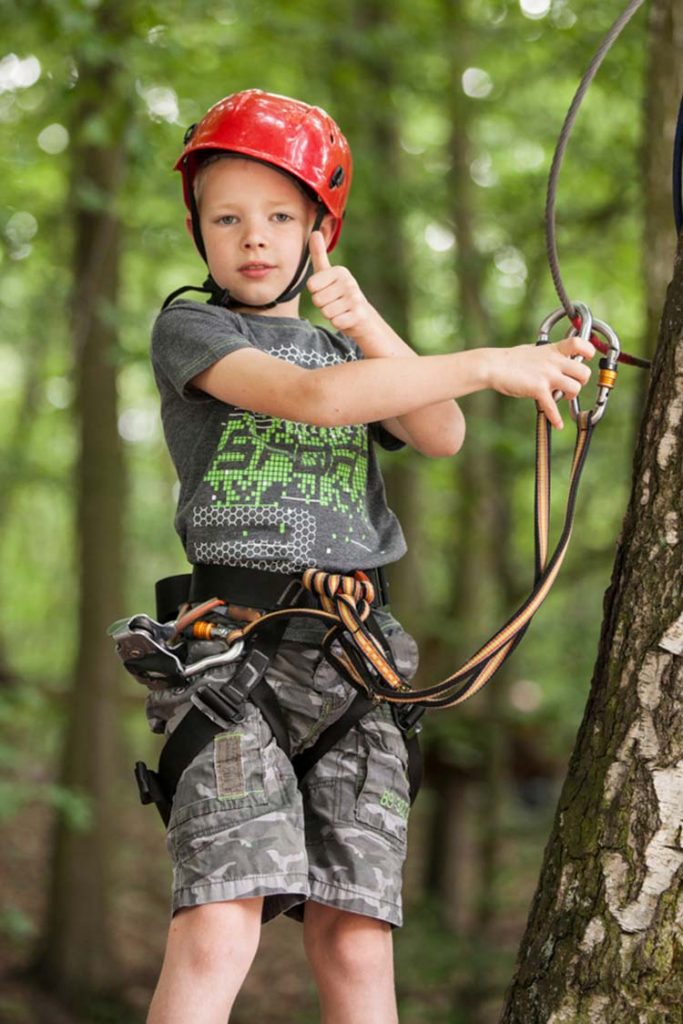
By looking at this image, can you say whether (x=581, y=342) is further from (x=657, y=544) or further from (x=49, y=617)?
(x=49, y=617)

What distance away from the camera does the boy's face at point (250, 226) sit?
2.57m

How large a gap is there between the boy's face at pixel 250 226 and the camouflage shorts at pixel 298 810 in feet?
2.70

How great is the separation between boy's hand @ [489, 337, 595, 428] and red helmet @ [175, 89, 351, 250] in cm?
73

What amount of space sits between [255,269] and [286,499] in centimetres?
54

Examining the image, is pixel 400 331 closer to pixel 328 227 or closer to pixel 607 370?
pixel 328 227

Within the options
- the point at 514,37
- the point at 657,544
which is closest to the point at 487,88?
the point at 514,37

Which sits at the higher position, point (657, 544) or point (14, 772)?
point (657, 544)

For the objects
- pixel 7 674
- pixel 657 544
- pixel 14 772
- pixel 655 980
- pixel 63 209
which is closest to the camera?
pixel 655 980

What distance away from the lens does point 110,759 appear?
28.7 feet

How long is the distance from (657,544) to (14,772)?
12585 mm

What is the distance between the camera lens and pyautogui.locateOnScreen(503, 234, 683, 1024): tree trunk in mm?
2074

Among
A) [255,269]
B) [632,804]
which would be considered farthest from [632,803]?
[255,269]

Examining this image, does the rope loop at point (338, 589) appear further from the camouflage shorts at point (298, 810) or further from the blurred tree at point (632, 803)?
the blurred tree at point (632, 803)

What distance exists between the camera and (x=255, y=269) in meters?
2.60
